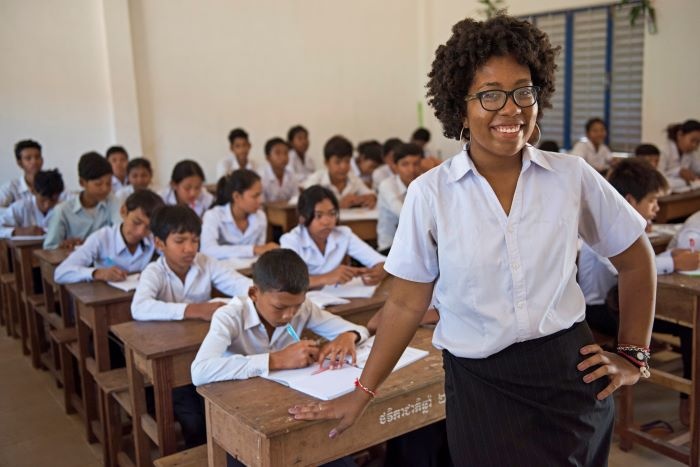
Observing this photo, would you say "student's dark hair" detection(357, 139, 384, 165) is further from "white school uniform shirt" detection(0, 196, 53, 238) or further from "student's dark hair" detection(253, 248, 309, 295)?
"student's dark hair" detection(253, 248, 309, 295)

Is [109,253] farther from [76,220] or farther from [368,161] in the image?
[368,161]

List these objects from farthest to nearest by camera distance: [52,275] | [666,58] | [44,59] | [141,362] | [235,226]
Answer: [666,58] → [44,59] → [235,226] → [52,275] → [141,362]

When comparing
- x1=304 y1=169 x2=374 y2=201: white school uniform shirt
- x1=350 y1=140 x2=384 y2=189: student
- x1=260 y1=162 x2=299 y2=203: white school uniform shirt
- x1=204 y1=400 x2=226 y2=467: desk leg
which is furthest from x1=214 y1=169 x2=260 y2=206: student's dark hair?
x1=350 y1=140 x2=384 y2=189: student

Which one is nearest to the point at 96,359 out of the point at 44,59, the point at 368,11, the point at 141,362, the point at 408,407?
the point at 141,362

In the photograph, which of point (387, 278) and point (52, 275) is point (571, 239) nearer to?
point (387, 278)

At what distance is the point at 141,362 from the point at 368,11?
275 inches

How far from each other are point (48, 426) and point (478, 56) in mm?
2877

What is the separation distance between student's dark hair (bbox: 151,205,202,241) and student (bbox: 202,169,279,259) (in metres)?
1.09

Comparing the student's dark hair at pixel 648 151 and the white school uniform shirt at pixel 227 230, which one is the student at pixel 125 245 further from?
the student's dark hair at pixel 648 151

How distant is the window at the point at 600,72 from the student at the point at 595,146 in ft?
1.32

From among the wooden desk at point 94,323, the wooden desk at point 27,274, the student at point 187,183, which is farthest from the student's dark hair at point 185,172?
the wooden desk at point 94,323

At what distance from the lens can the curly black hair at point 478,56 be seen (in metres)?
1.23

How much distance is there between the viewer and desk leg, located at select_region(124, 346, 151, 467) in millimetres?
2398

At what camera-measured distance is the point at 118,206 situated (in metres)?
4.40
